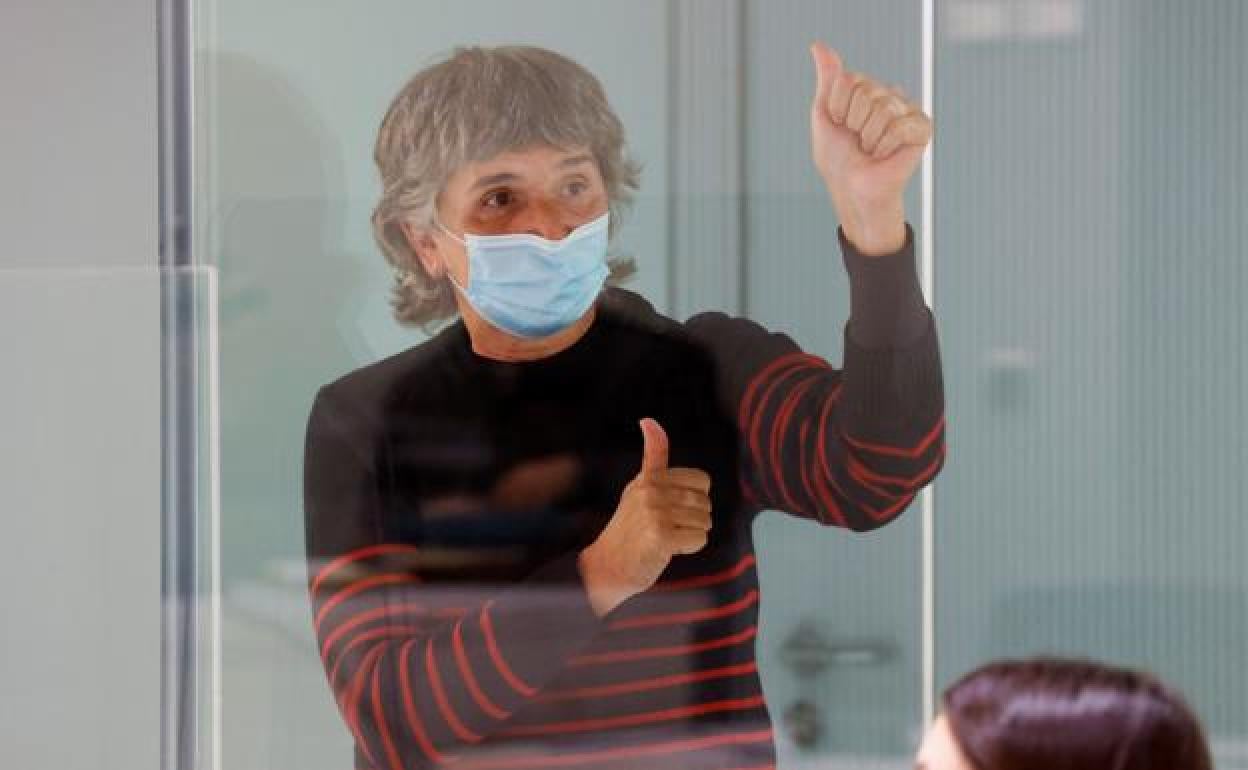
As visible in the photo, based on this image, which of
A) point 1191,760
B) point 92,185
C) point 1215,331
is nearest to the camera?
point 1191,760

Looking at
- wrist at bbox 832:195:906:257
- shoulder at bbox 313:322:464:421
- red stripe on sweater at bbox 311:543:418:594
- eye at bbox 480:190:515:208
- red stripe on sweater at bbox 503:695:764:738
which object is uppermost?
eye at bbox 480:190:515:208

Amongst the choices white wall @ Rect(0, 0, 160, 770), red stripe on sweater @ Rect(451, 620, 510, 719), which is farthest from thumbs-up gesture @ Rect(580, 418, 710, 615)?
white wall @ Rect(0, 0, 160, 770)

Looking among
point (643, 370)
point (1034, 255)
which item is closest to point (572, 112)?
point (643, 370)

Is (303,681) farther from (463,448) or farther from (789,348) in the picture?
(789,348)

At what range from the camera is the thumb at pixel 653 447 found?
127 inches

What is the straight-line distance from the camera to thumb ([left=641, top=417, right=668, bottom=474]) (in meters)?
3.23

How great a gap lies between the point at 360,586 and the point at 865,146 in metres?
1.23

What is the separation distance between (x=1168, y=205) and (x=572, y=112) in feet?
3.55

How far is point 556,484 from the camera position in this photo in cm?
323

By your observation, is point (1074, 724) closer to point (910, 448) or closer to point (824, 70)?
point (910, 448)

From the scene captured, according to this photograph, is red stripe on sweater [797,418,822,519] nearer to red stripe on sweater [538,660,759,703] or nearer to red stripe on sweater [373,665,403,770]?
red stripe on sweater [538,660,759,703]

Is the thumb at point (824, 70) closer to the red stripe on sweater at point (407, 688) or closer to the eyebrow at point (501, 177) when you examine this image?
the eyebrow at point (501, 177)

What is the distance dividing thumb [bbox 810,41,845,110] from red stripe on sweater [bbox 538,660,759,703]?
104 centimetres

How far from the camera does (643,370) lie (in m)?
3.23
